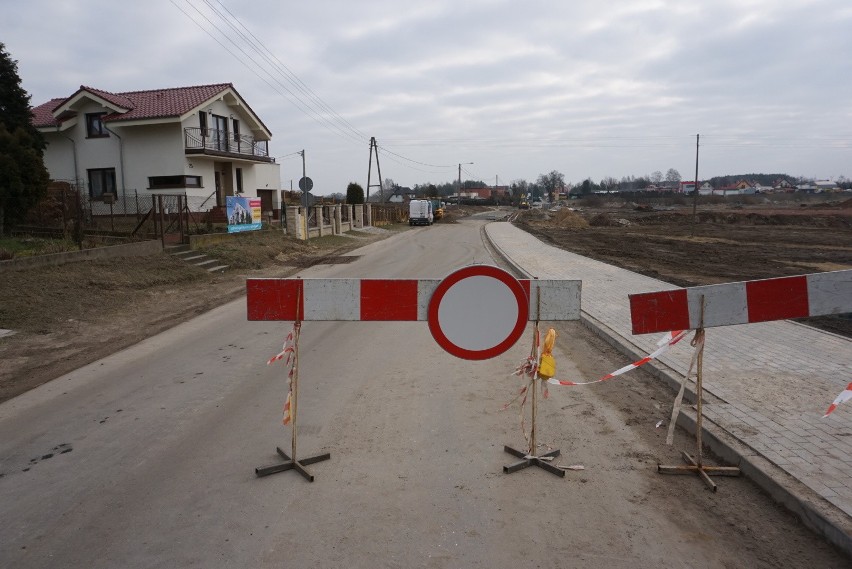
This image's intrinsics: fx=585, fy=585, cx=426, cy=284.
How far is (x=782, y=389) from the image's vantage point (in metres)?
6.01

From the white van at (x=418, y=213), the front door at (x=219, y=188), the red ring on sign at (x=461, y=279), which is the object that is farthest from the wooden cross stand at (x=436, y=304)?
the white van at (x=418, y=213)

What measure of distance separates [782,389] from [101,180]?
32.3 m

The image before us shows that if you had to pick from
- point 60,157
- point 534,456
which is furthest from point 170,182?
point 534,456

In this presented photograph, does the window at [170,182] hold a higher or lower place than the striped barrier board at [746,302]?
higher

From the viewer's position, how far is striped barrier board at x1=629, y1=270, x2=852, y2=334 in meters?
4.39

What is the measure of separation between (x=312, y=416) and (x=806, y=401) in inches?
186

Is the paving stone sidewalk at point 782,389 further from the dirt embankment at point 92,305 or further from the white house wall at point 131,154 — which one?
the white house wall at point 131,154

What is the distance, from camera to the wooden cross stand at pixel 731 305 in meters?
4.39

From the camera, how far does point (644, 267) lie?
63.6 ft

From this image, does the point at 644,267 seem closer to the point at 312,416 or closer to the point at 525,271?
the point at 525,271

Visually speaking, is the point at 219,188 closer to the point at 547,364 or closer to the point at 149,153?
the point at 149,153

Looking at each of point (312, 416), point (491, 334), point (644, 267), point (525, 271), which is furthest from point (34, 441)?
point (644, 267)

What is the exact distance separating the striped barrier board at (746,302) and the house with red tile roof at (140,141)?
2639 centimetres

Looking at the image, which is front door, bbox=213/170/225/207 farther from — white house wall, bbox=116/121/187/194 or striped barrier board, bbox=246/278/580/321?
striped barrier board, bbox=246/278/580/321
